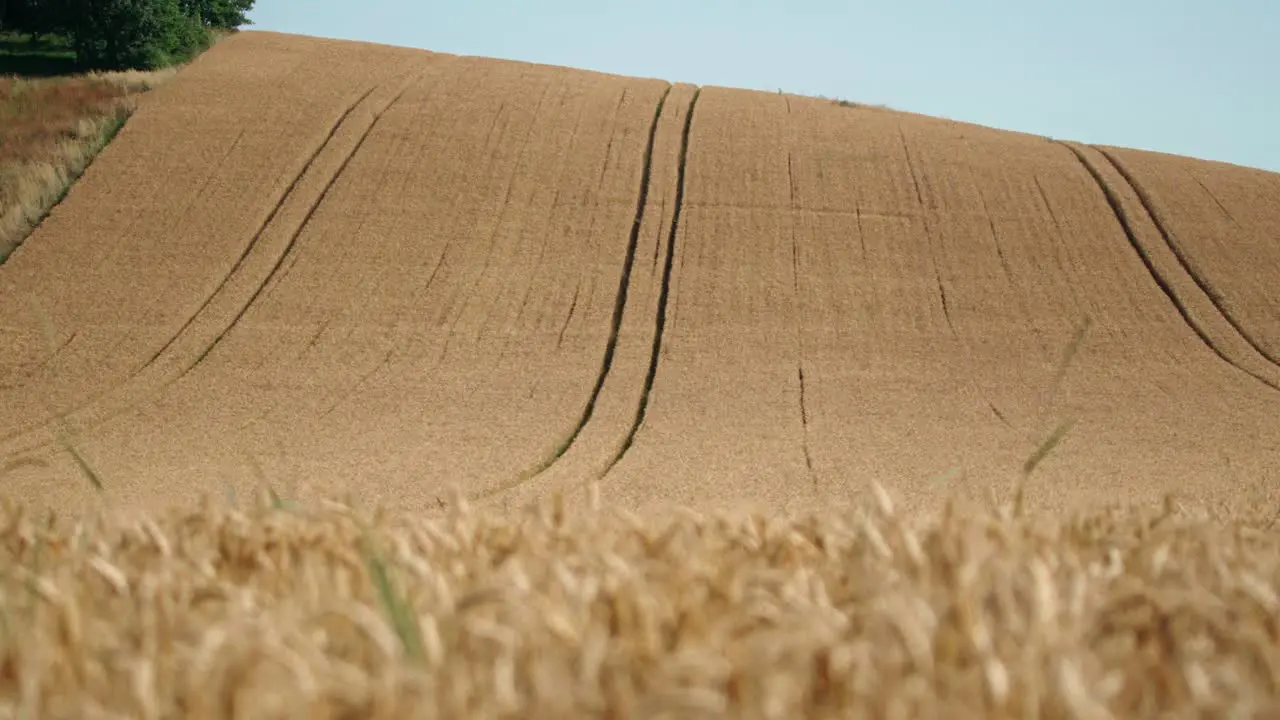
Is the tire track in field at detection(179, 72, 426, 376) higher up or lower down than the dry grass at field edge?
higher up

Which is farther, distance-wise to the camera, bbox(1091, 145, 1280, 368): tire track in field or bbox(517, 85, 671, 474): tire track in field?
bbox(1091, 145, 1280, 368): tire track in field

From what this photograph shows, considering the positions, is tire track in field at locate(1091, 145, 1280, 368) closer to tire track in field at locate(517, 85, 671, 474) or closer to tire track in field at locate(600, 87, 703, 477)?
tire track in field at locate(600, 87, 703, 477)

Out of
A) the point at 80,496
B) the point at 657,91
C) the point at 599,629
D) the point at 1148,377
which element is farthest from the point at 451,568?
the point at 657,91

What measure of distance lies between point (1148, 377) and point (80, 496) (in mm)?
19993

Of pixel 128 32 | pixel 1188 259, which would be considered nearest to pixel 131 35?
pixel 128 32

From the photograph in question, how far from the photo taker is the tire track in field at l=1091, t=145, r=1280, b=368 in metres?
29.6

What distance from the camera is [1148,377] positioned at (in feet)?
87.2

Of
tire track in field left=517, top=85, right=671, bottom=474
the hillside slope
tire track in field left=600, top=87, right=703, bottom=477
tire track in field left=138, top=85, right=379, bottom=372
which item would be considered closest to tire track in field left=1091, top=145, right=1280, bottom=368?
the hillside slope

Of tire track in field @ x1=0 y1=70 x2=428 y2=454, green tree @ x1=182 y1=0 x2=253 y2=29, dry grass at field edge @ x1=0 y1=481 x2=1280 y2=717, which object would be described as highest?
green tree @ x1=182 y1=0 x2=253 y2=29

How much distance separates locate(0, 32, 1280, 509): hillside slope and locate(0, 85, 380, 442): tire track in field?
0.36ft

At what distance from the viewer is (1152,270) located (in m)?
33.0

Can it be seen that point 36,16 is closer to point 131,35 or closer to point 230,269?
point 131,35

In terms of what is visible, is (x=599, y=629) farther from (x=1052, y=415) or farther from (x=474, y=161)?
(x=474, y=161)

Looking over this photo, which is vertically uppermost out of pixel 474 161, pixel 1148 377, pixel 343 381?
pixel 474 161
